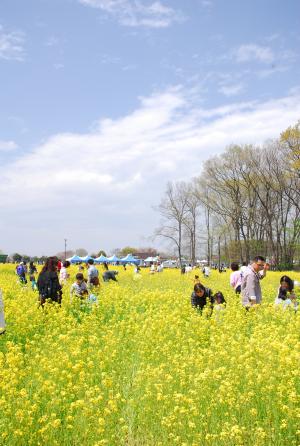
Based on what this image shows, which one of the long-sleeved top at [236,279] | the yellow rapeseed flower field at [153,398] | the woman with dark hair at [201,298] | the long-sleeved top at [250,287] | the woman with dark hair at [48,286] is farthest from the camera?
the long-sleeved top at [236,279]

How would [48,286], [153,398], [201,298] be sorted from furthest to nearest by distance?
[48,286], [201,298], [153,398]

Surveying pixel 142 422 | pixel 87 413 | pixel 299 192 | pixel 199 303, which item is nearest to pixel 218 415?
pixel 142 422

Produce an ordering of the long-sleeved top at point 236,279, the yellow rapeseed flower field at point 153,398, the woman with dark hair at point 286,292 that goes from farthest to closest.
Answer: the long-sleeved top at point 236,279 < the woman with dark hair at point 286,292 < the yellow rapeseed flower field at point 153,398

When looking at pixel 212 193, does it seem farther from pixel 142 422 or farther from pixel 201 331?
pixel 142 422

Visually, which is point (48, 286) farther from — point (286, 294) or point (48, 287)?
point (286, 294)

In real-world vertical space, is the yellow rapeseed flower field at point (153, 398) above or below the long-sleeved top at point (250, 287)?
below

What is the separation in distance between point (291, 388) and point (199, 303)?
662cm

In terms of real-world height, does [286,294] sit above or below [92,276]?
below

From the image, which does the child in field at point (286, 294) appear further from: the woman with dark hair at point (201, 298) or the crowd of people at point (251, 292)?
the woman with dark hair at point (201, 298)

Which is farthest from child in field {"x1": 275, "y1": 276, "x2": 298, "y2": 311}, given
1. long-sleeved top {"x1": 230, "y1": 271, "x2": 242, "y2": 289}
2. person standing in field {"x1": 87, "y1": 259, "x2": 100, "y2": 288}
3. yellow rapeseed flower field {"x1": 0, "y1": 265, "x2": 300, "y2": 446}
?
person standing in field {"x1": 87, "y1": 259, "x2": 100, "y2": 288}

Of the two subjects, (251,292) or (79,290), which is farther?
(79,290)

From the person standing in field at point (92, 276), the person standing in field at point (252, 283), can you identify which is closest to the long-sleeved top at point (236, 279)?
the person standing in field at point (252, 283)

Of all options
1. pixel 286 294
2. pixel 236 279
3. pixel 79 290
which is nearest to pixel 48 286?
pixel 79 290

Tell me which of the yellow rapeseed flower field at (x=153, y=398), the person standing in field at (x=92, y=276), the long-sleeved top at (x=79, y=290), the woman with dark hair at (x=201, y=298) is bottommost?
the yellow rapeseed flower field at (x=153, y=398)
